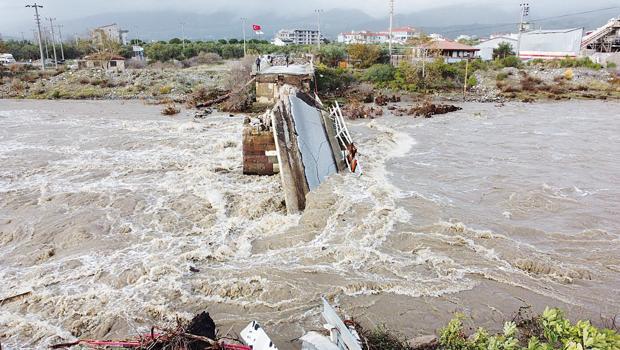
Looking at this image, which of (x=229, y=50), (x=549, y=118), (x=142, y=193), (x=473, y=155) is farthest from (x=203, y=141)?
(x=229, y=50)

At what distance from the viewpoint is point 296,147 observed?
38.2 ft

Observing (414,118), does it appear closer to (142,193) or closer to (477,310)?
(142,193)

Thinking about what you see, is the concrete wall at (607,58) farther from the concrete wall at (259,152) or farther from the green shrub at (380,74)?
the concrete wall at (259,152)

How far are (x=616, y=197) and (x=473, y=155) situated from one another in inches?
199

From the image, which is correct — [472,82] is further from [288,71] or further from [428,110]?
[288,71]

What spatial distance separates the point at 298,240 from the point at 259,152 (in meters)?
4.90

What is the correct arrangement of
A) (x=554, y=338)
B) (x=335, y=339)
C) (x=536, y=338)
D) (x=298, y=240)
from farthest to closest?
(x=298, y=240), (x=335, y=339), (x=536, y=338), (x=554, y=338)

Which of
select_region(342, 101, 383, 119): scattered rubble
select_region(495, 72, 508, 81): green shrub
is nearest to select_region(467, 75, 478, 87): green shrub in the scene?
select_region(495, 72, 508, 81): green shrub

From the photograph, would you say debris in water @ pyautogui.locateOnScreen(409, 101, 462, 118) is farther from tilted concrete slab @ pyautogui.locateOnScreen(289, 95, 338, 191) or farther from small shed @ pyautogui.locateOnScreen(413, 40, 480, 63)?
small shed @ pyautogui.locateOnScreen(413, 40, 480, 63)

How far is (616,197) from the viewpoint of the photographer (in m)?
11.2

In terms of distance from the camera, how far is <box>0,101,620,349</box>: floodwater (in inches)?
254

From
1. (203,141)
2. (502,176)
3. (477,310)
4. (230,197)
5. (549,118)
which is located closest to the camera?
(477,310)

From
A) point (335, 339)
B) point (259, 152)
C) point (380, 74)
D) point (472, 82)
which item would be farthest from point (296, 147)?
point (472, 82)

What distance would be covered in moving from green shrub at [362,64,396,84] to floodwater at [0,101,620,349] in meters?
19.9
